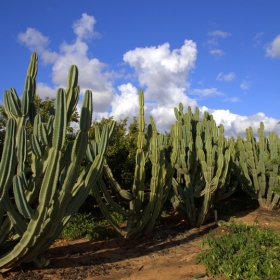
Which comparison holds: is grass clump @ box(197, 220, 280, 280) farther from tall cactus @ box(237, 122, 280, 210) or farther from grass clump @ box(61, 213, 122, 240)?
tall cactus @ box(237, 122, 280, 210)

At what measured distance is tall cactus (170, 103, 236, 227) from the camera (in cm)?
812

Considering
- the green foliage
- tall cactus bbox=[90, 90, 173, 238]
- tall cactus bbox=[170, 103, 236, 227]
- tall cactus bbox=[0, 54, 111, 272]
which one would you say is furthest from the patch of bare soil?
the green foliage

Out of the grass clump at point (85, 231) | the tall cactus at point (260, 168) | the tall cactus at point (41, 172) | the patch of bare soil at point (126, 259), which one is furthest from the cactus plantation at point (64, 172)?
the tall cactus at point (260, 168)

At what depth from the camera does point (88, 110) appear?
4254mm

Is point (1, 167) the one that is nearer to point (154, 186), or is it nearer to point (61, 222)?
point (61, 222)

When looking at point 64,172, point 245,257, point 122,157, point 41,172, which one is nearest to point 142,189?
point 64,172

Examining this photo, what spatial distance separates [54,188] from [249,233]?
4.79 metres

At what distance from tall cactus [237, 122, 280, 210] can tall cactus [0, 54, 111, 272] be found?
7.61 meters

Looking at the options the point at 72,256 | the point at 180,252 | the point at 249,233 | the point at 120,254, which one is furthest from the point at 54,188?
the point at 249,233

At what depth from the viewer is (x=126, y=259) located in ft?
18.8

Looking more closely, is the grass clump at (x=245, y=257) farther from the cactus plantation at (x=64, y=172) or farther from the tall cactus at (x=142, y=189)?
the cactus plantation at (x=64, y=172)

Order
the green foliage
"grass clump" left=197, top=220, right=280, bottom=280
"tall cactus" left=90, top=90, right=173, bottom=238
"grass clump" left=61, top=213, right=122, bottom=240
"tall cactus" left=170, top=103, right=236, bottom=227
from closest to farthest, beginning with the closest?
"grass clump" left=197, top=220, right=280, bottom=280 < "tall cactus" left=90, top=90, right=173, bottom=238 < "grass clump" left=61, top=213, right=122, bottom=240 < "tall cactus" left=170, top=103, right=236, bottom=227 < the green foliage

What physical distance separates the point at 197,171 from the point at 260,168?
313 cm

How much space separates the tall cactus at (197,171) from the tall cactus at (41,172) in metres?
3.79
